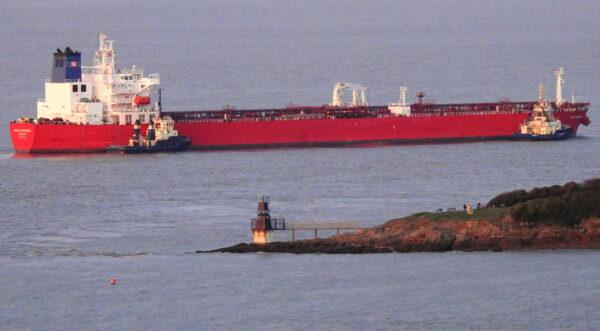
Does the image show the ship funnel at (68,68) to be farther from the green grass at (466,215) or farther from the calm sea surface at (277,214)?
the green grass at (466,215)

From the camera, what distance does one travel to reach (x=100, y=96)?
2997 inches

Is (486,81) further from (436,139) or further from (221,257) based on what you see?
(221,257)

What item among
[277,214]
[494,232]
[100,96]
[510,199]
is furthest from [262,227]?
[100,96]

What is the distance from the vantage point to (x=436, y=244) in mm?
47500

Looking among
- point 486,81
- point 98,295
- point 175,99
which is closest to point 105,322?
point 98,295

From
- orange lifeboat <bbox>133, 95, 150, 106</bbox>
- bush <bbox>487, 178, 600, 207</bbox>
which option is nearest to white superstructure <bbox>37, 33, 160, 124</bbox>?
orange lifeboat <bbox>133, 95, 150, 106</bbox>

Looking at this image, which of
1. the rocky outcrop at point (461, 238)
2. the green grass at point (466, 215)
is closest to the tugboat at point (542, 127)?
the green grass at point (466, 215)

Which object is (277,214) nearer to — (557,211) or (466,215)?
(466,215)

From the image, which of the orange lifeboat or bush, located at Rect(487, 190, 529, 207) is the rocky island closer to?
bush, located at Rect(487, 190, 529, 207)

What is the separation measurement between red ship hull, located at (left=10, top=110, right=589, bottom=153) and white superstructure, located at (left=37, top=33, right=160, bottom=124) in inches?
49.2

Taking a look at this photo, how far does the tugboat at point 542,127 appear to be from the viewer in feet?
255

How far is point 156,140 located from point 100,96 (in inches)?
155

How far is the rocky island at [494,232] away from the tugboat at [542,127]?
2954cm

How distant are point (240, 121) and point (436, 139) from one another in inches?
302
